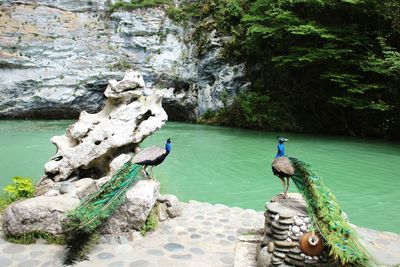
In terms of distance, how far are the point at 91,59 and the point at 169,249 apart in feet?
58.1

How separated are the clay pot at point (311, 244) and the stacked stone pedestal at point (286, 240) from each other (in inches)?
1.3

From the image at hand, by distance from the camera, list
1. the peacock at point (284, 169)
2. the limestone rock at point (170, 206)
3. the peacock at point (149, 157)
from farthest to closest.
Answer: the limestone rock at point (170, 206), the peacock at point (149, 157), the peacock at point (284, 169)

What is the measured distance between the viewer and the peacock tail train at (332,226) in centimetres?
302

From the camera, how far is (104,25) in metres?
20.7

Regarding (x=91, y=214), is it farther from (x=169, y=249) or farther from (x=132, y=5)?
(x=132, y=5)

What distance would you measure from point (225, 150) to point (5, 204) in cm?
770

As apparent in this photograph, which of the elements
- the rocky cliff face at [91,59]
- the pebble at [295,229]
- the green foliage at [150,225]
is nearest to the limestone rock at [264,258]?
the pebble at [295,229]

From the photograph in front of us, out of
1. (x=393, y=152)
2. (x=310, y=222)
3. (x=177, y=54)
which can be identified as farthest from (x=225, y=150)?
(x=177, y=54)

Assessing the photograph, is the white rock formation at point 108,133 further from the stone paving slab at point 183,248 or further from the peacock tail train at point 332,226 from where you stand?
the peacock tail train at point 332,226

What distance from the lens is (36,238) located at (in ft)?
13.4

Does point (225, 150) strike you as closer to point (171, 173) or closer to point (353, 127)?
point (171, 173)

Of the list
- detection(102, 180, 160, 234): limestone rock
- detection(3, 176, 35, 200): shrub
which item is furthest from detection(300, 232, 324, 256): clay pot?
detection(3, 176, 35, 200): shrub

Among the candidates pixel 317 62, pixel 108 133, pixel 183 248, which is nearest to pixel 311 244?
pixel 183 248

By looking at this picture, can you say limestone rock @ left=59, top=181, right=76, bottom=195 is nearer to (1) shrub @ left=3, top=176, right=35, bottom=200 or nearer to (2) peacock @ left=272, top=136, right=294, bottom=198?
(1) shrub @ left=3, top=176, right=35, bottom=200
